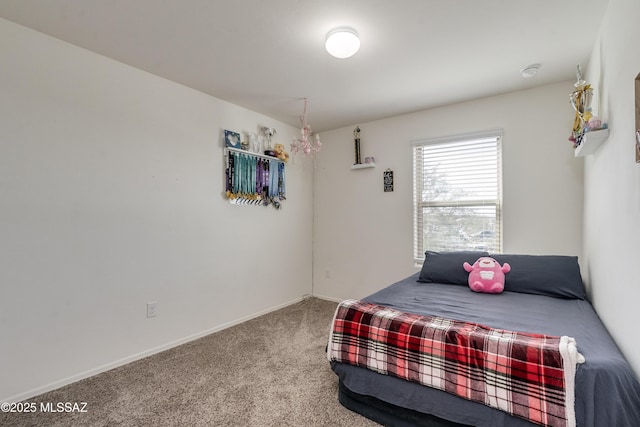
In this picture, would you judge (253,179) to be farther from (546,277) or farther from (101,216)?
(546,277)

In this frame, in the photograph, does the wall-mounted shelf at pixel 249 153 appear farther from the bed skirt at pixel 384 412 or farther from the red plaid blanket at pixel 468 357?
the bed skirt at pixel 384 412

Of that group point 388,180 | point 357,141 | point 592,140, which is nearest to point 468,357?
point 592,140

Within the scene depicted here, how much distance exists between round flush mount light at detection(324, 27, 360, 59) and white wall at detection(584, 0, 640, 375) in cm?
132

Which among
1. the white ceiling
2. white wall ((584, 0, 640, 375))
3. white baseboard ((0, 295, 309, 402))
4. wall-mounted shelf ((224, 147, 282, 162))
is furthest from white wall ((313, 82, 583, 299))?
white baseboard ((0, 295, 309, 402))

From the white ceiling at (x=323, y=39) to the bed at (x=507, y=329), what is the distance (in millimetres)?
1556

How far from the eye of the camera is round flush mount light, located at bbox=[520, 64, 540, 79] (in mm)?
2439

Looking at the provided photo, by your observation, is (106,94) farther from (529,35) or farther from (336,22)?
(529,35)

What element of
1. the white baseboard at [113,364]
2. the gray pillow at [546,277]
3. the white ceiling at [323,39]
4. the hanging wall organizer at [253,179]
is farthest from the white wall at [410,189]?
the white baseboard at [113,364]

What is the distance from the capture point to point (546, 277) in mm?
2281

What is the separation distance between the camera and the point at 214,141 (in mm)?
3068

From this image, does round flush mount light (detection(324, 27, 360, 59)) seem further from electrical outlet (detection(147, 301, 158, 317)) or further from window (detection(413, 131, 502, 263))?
electrical outlet (detection(147, 301, 158, 317))

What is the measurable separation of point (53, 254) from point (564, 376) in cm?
287

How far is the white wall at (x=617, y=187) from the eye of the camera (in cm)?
130

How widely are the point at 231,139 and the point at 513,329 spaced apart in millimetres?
2795
